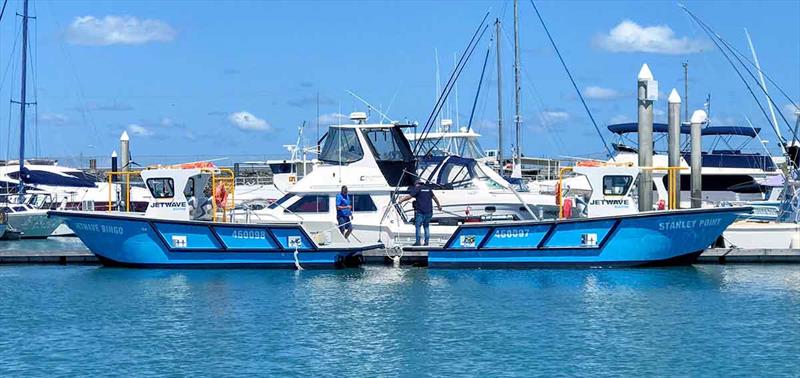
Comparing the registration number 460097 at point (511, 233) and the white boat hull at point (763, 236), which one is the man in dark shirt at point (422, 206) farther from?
A: the white boat hull at point (763, 236)

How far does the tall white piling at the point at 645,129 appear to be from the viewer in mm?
24406

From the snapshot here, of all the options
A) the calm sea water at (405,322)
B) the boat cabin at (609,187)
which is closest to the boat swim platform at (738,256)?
the calm sea water at (405,322)

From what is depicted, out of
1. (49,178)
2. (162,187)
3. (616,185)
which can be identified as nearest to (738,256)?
(616,185)

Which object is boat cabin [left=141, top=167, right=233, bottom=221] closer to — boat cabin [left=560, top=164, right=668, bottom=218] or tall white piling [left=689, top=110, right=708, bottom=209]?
boat cabin [left=560, top=164, right=668, bottom=218]

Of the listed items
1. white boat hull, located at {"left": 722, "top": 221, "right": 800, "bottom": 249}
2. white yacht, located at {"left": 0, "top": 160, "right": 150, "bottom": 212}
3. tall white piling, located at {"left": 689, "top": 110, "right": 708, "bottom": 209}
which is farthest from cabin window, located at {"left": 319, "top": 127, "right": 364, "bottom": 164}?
white yacht, located at {"left": 0, "top": 160, "right": 150, "bottom": 212}

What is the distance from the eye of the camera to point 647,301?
1958 centimetres

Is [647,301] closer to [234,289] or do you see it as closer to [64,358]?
[234,289]

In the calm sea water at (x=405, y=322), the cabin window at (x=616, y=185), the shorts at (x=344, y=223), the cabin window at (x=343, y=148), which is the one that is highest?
the cabin window at (x=343, y=148)

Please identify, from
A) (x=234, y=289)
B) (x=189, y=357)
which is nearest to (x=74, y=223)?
(x=234, y=289)

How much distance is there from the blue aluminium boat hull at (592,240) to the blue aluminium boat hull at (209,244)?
2185mm

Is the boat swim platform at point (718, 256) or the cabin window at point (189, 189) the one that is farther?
the cabin window at point (189, 189)

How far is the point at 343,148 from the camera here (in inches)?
1066

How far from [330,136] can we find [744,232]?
32.2 ft

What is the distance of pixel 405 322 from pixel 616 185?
7744mm
